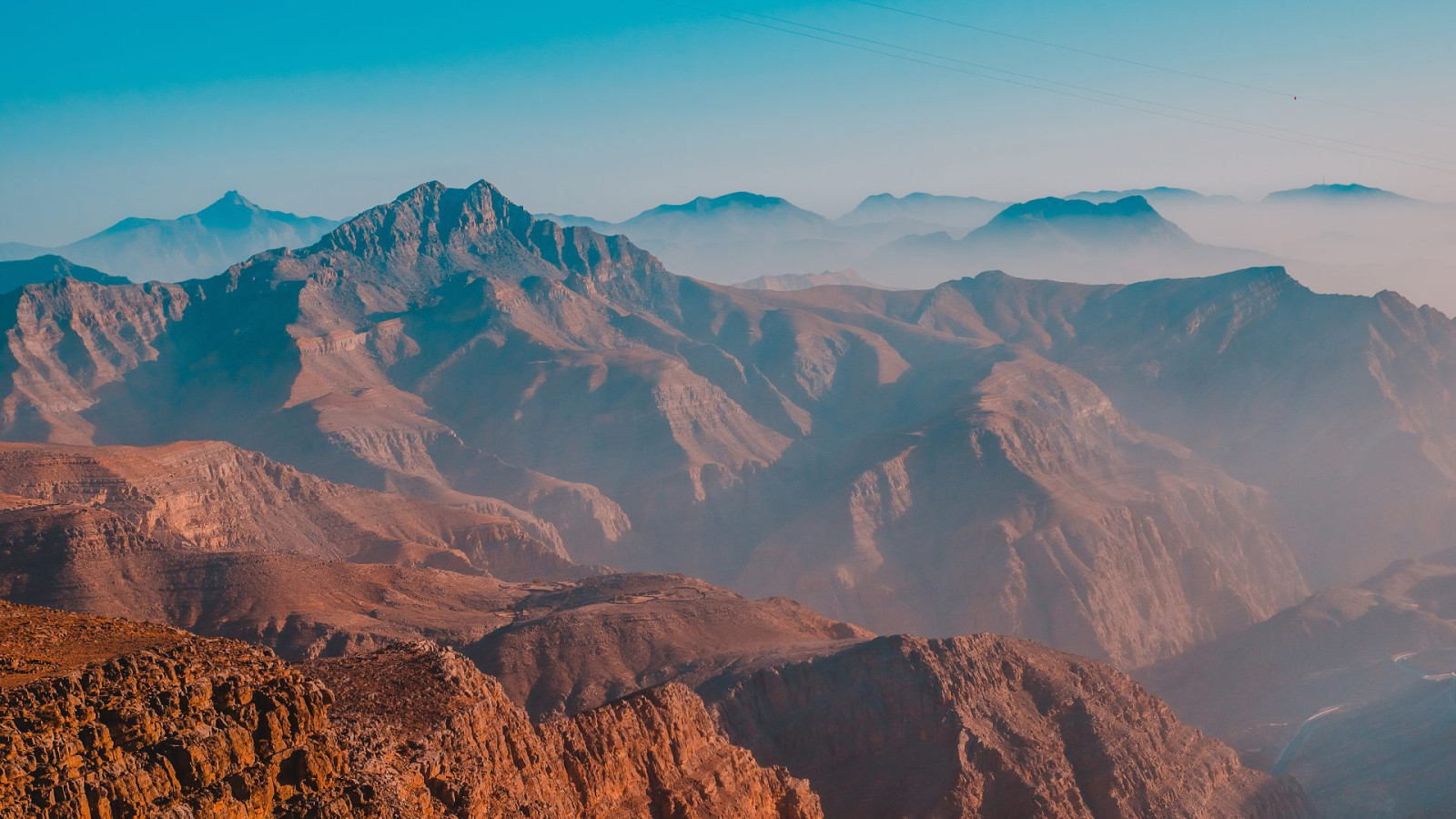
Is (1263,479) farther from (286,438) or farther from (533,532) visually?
(286,438)

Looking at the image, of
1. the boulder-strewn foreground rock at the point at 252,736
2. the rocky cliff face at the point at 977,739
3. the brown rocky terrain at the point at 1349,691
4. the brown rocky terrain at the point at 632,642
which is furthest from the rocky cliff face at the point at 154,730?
the brown rocky terrain at the point at 1349,691

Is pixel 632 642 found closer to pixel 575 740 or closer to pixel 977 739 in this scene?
pixel 977 739

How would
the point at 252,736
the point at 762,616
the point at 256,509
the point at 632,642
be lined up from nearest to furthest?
the point at 252,736 < the point at 632,642 < the point at 762,616 < the point at 256,509

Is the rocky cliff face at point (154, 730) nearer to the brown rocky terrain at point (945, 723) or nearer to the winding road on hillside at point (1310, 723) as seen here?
the brown rocky terrain at point (945, 723)

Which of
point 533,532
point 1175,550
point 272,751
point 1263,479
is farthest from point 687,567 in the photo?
point 272,751

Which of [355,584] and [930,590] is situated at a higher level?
[355,584]

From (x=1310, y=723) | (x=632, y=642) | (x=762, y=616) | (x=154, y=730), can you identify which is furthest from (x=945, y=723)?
(x=154, y=730)

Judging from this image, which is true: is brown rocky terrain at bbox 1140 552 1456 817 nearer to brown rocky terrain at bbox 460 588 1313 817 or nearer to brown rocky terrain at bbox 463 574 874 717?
brown rocky terrain at bbox 460 588 1313 817
